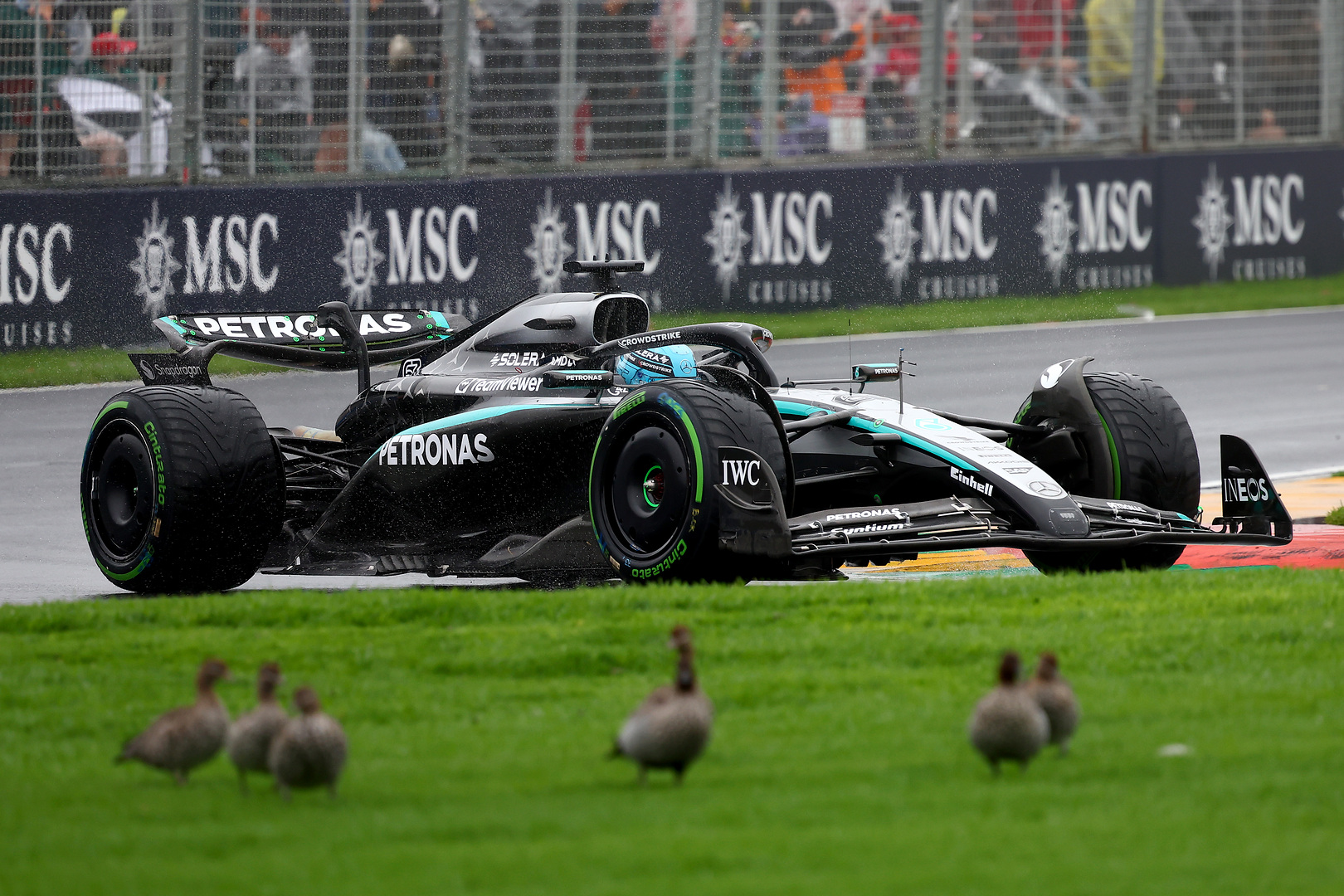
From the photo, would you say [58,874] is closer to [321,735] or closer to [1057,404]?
[321,735]

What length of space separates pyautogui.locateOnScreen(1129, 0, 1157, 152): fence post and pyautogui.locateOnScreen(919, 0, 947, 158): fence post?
118 inches

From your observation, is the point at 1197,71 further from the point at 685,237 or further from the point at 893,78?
the point at 685,237

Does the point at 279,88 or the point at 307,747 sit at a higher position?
the point at 279,88

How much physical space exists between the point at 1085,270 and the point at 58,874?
20.4m

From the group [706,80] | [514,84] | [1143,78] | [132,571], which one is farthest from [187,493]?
[1143,78]

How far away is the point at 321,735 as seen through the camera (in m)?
5.09

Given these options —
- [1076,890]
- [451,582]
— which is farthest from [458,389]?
[1076,890]

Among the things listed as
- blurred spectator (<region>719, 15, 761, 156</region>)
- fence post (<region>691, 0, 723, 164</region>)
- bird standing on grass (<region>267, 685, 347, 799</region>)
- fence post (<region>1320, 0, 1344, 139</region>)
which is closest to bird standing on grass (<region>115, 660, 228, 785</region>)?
bird standing on grass (<region>267, 685, 347, 799</region>)

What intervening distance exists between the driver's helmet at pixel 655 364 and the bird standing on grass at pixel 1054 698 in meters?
3.78

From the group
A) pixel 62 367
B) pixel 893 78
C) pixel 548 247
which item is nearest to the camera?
pixel 62 367

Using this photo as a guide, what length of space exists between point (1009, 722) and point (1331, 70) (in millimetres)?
24251

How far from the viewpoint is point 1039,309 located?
2241 cm

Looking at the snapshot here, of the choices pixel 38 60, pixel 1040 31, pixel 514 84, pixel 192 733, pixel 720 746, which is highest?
pixel 1040 31

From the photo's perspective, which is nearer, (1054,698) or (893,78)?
(1054,698)
